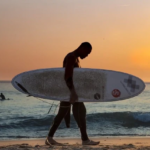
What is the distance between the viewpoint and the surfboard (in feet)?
20.0

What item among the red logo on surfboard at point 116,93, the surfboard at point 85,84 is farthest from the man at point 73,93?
the red logo on surfboard at point 116,93

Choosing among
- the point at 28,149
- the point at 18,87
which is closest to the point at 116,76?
the point at 18,87

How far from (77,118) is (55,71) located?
0.91 metres

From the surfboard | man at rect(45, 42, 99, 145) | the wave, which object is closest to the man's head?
man at rect(45, 42, 99, 145)

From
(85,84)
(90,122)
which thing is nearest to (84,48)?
(85,84)

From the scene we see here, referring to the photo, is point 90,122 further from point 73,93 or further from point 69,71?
point 69,71

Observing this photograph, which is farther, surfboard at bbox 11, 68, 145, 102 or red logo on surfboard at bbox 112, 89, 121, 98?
red logo on surfboard at bbox 112, 89, 121, 98

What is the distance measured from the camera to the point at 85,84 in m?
6.18

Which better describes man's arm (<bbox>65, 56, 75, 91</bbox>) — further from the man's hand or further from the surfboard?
the surfboard

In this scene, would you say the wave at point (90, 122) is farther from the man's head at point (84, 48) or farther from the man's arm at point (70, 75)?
the man's head at point (84, 48)

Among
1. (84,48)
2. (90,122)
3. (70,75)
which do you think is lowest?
(90,122)

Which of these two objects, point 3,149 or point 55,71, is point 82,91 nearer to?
point 55,71

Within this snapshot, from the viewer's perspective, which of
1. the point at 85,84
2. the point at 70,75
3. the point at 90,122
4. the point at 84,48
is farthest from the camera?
the point at 90,122

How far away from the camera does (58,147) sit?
5398 mm
